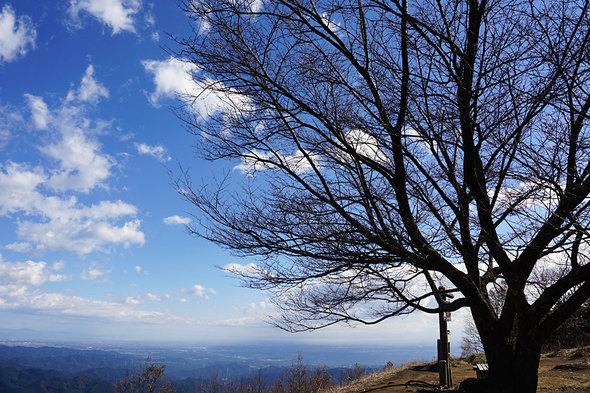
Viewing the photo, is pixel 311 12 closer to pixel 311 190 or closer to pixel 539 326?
pixel 311 190

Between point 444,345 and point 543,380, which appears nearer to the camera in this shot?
point 543,380

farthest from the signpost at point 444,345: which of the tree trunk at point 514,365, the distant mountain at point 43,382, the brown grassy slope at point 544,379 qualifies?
the distant mountain at point 43,382

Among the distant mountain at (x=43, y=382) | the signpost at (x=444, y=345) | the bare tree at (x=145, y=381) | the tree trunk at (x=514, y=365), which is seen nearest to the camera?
the tree trunk at (x=514, y=365)

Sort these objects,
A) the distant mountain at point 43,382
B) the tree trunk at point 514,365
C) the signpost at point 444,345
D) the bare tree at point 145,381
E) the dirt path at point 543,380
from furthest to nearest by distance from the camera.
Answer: the distant mountain at point 43,382 → the signpost at point 444,345 → the bare tree at point 145,381 → the dirt path at point 543,380 → the tree trunk at point 514,365

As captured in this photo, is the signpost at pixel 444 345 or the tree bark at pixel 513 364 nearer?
the tree bark at pixel 513 364

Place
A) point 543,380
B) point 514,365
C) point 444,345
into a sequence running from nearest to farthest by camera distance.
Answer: point 514,365
point 543,380
point 444,345

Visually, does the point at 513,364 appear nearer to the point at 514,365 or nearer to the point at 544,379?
the point at 514,365

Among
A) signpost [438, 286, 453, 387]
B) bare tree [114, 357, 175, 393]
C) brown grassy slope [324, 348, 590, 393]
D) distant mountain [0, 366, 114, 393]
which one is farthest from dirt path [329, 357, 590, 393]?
distant mountain [0, 366, 114, 393]

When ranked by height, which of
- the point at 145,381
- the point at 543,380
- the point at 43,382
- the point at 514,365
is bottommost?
the point at 43,382

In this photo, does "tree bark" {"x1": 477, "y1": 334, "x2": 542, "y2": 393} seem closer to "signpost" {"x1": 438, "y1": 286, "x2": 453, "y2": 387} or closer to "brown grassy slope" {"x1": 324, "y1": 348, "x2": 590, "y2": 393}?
"brown grassy slope" {"x1": 324, "y1": 348, "x2": 590, "y2": 393}

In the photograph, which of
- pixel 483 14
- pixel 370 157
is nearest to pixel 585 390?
pixel 370 157

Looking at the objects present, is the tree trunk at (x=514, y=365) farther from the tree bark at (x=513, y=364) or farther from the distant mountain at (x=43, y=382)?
the distant mountain at (x=43, y=382)

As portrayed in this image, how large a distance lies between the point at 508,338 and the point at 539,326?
474mm

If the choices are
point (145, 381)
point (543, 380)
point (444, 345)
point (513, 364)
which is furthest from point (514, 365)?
point (145, 381)
